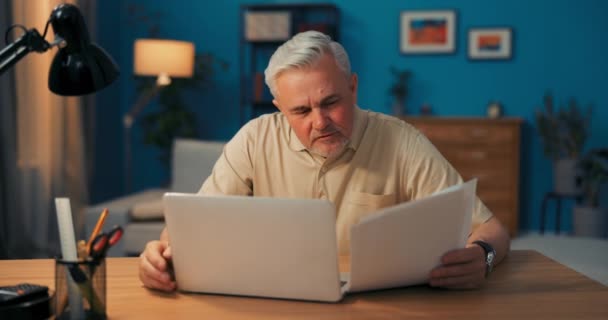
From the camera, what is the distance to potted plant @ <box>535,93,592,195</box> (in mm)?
5637

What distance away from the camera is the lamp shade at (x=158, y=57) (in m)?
5.23

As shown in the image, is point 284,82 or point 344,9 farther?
point 344,9

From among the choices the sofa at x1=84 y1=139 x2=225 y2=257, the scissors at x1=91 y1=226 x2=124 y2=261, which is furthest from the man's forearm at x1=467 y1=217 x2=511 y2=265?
the sofa at x1=84 y1=139 x2=225 y2=257

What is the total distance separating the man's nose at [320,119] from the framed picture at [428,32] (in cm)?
430

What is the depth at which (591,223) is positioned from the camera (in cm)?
564

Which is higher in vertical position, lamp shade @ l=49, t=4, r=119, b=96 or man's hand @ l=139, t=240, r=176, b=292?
lamp shade @ l=49, t=4, r=119, b=96

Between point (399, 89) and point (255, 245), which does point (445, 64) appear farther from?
point (255, 245)

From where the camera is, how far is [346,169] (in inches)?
80.2

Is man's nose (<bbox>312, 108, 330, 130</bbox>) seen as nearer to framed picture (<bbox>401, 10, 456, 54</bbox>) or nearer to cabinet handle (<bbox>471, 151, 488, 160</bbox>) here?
cabinet handle (<bbox>471, 151, 488, 160</bbox>)

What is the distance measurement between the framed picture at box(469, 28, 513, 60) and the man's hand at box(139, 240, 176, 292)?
482cm

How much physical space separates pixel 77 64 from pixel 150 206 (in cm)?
285

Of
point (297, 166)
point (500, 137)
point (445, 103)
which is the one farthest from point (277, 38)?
point (297, 166)

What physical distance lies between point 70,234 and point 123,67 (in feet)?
17.4

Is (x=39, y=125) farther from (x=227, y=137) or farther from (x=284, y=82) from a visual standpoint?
(x=284, y=82)
